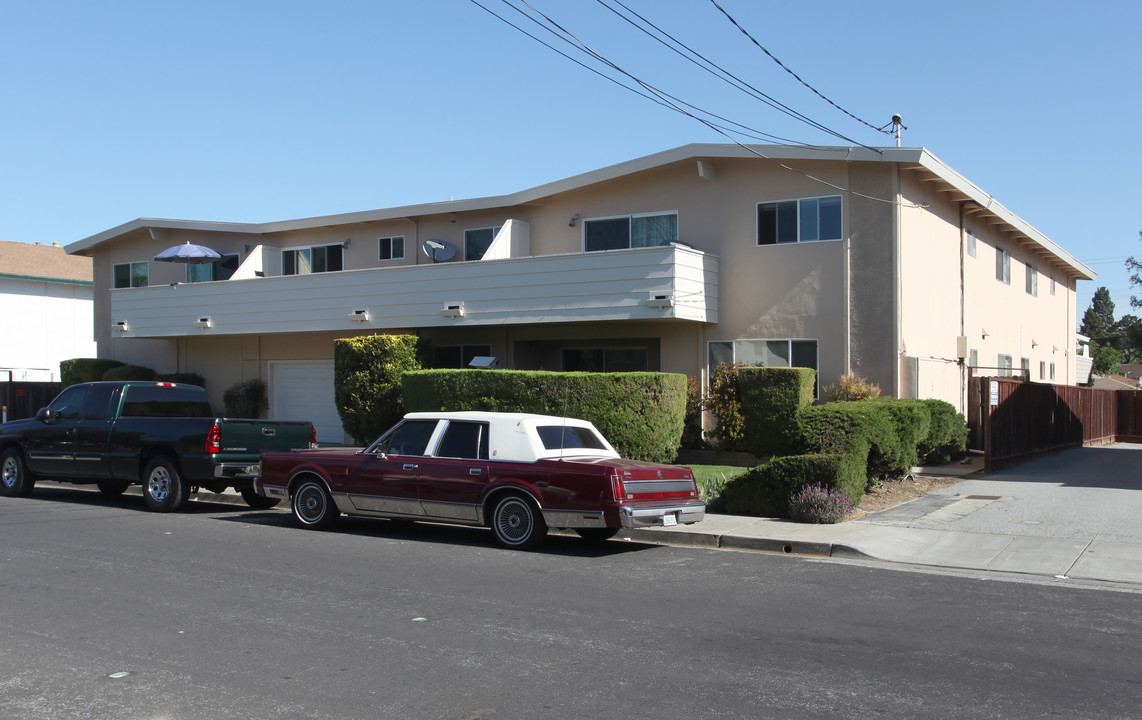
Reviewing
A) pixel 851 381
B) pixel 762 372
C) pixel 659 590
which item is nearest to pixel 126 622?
pixel 659 590

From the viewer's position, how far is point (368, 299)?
76.6ft

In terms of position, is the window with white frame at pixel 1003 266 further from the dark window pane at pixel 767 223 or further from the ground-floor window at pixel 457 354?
the ground-floor window at pixel 457 354

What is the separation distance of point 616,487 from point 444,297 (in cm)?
1212

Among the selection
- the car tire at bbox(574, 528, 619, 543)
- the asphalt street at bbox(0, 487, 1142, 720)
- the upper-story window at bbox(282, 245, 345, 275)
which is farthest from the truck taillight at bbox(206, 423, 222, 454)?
the upper-story window at bbox(282, 245, 345, 275)

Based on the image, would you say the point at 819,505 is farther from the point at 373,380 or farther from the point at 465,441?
the point at 373,380

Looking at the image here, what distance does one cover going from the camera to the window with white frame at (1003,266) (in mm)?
26219

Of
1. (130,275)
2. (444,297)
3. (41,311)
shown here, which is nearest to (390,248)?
(444,297)

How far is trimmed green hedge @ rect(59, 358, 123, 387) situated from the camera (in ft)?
91.7

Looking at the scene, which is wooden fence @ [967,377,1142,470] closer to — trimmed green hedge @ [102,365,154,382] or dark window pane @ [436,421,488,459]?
dark window pane @ [436,421,488,459]

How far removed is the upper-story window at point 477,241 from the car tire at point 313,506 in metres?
11.8

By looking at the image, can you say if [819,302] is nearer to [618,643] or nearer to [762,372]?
[762,372]

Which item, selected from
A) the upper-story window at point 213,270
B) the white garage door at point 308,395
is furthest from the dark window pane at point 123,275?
the white garage door at point 308,395

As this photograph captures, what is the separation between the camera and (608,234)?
72.8 ft

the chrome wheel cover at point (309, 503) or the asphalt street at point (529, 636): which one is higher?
the chrome wheel cover at point (309, 503)
